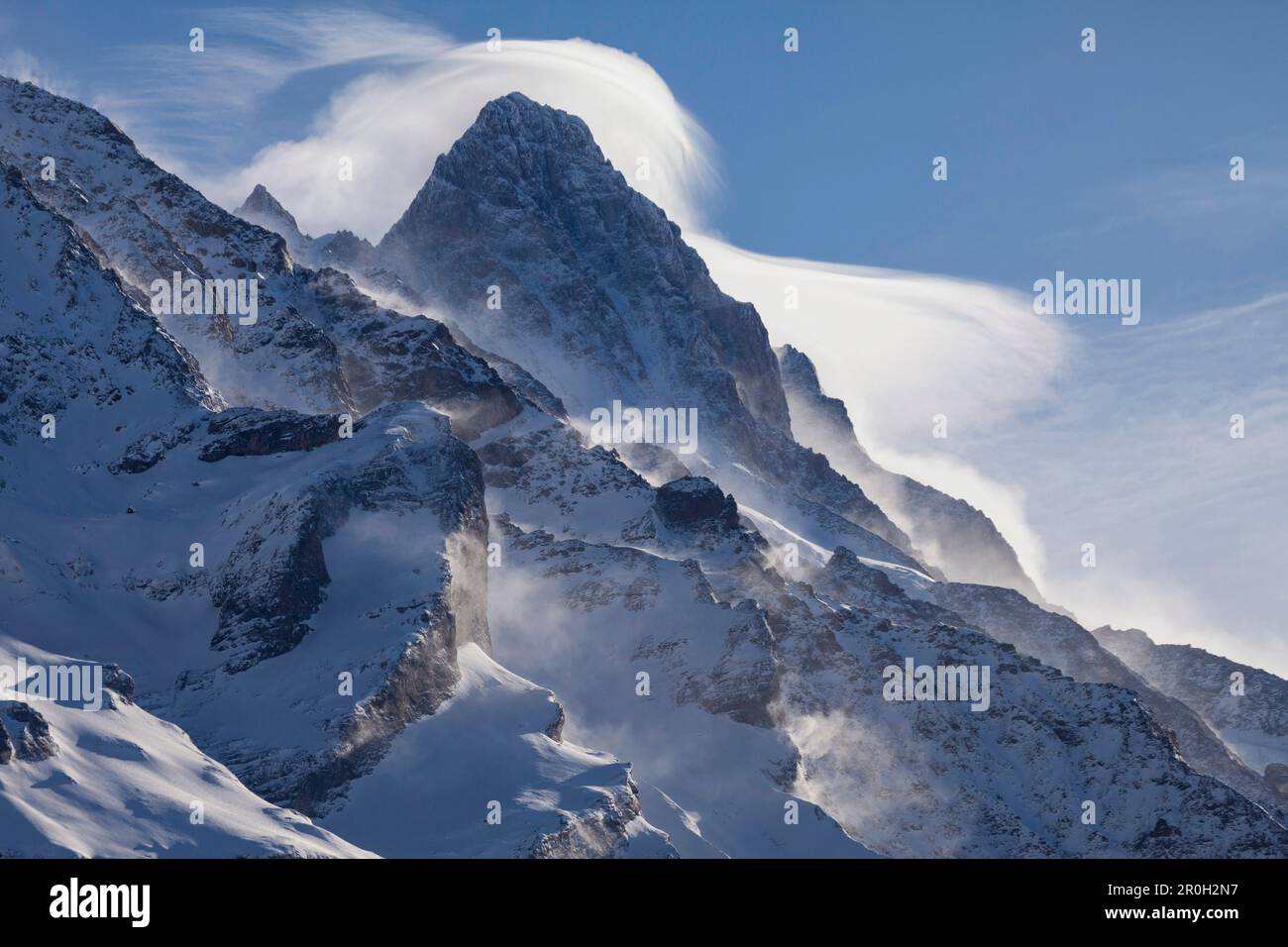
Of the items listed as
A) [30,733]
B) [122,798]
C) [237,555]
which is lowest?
[122,798]

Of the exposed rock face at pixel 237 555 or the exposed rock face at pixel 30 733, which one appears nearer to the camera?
the exposed rock face at pixel 30 733

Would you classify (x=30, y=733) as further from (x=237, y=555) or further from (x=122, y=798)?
(x=237, y=555)

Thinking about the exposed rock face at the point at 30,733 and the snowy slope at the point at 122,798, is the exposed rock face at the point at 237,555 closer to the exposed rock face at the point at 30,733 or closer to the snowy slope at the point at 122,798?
the exposed rock face at the point at 30,733

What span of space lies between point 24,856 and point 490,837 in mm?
48662

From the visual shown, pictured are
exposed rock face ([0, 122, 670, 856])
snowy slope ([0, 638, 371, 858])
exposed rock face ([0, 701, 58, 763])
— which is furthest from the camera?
exposed rock face ([0, 122, 670, 856])

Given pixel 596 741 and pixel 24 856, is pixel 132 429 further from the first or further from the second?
pixel 24 856

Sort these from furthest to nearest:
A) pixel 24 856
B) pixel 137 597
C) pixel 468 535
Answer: pixel 468 535, pixel 137 597, pixel 24 856

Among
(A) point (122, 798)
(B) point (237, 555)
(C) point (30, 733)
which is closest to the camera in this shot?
(C) point (30, 733)

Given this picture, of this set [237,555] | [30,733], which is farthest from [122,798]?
[237,555]

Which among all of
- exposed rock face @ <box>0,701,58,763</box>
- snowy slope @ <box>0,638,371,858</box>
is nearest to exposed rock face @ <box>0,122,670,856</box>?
exposed rock face @ <box>0,701,58,763</box>

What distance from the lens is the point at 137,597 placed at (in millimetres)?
155875

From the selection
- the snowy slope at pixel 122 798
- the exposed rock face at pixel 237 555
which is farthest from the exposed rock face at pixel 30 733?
the exposed rock face at pixel 237 555

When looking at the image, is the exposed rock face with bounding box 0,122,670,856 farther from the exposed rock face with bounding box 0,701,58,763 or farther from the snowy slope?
the snowy slope
